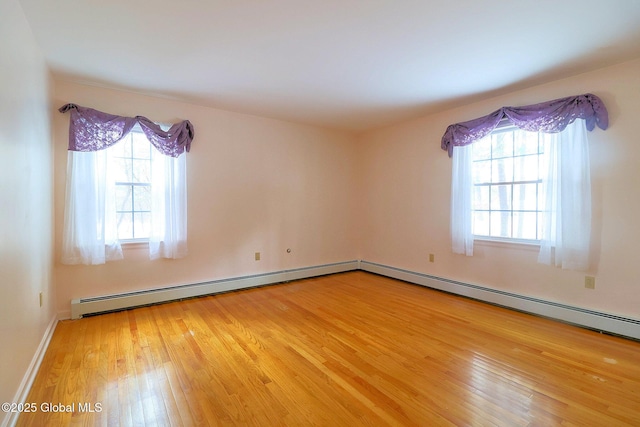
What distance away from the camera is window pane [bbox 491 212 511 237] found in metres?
3.50

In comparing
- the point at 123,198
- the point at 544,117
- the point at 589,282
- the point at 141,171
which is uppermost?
the point at 544,117

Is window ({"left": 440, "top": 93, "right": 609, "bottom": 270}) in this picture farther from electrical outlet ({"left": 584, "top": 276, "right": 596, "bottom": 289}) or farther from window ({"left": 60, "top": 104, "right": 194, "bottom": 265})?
window ({"left": 60, "top": 104, "right": 194, "bottom": 265})

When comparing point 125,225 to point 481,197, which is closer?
point 125,225

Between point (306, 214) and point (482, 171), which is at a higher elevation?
point (482, 171)

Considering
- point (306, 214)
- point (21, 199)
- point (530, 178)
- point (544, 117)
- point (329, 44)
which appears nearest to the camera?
point (21, 199)

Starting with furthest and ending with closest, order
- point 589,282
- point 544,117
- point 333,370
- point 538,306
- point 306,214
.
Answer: point 306,214, point 538,306, point 544,117, point 589,282, point 333,370

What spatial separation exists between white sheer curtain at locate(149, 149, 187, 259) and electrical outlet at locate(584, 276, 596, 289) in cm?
Result: 445

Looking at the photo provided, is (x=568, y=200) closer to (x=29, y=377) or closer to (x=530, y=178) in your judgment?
(x=530, y=178)

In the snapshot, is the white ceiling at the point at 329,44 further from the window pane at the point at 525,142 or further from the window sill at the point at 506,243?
the window sill at the point at 506,243

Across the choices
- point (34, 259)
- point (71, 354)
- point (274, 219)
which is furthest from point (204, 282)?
point (34, 259)

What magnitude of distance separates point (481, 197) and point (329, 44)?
2725 mm

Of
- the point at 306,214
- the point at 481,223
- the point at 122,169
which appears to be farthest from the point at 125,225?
the point at 481,223

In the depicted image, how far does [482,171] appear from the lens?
3.75m

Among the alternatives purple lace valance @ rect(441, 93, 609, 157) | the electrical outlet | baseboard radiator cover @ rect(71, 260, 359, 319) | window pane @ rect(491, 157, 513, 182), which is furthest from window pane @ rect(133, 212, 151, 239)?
the electrical outlet
